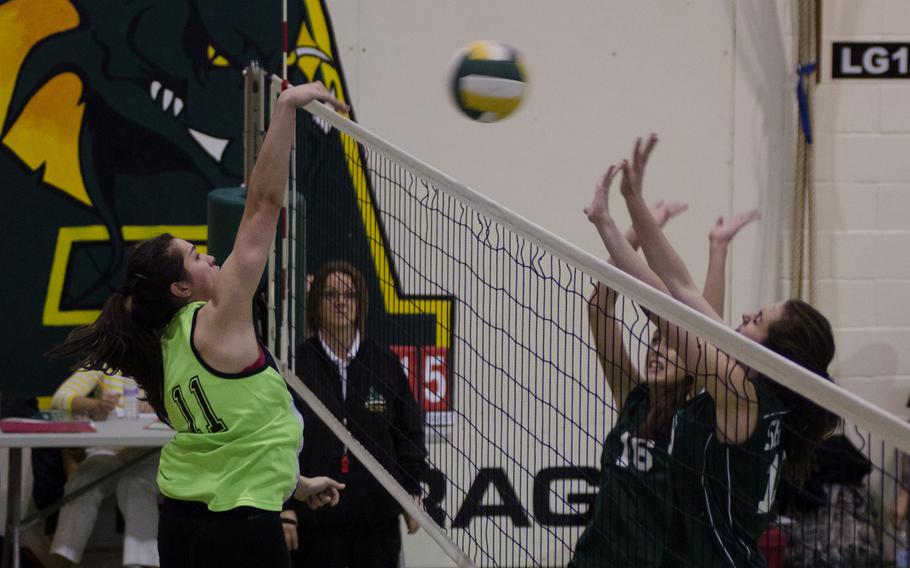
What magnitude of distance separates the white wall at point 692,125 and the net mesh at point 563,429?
1.49ft

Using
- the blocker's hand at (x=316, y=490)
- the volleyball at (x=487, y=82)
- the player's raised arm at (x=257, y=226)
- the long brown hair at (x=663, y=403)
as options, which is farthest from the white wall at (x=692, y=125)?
the long brown hair at (x=663, y=403)

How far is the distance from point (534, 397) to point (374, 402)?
0.95 meters

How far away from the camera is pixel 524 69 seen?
4266 mm

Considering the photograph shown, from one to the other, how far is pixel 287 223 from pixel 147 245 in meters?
1.37

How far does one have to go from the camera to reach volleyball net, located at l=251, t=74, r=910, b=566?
112 inches

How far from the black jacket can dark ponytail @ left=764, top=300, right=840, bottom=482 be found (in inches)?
64.4

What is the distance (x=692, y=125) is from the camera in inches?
255

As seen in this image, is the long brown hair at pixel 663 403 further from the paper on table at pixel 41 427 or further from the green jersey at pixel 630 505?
the paper on table at pixel 41 427

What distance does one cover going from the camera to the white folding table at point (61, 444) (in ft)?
16.7

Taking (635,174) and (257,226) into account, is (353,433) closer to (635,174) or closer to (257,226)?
(257,226)

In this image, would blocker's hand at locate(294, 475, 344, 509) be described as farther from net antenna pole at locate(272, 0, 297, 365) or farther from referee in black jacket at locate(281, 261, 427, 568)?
net antenna pole at locate(272, 0, 297, 365)

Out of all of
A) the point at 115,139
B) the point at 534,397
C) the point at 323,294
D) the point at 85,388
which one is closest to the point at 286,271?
the point at 323,294

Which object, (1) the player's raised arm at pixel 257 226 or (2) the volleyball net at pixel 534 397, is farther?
(1) the player's raised arm at pixel 257 226

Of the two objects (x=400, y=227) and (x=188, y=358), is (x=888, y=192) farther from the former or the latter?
(x=188, y=358)
